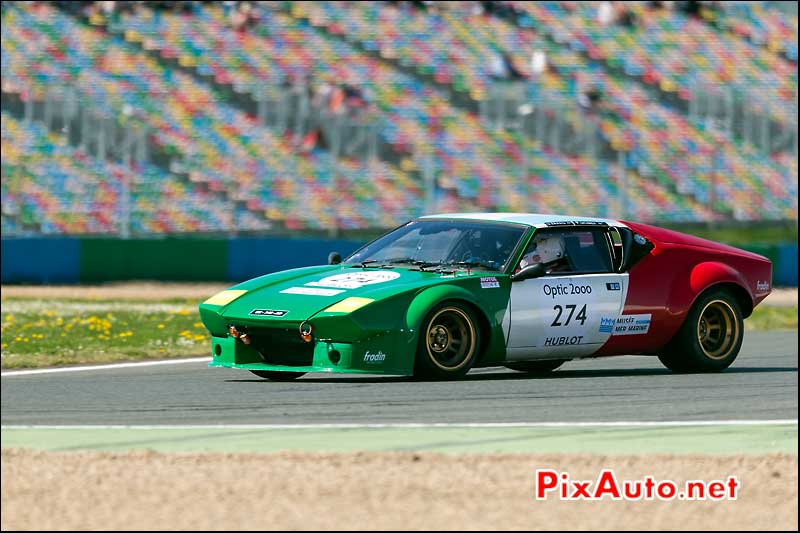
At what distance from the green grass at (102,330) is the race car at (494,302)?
2.74 m

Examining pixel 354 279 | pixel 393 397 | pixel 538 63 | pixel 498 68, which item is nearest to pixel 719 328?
pixel 354 279

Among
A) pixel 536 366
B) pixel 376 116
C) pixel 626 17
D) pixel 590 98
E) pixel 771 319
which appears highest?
pixel 626 17

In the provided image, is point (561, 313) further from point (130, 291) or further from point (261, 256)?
point (261, 256)

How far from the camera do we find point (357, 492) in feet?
19.8

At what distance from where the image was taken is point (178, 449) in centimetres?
716

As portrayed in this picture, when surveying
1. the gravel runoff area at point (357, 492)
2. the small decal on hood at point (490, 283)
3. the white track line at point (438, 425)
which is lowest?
the white track line at point (438, 425)

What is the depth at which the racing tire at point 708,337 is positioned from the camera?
35.5 ft

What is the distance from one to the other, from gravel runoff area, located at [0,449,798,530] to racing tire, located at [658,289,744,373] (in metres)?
3.76

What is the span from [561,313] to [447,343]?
94 centimetres

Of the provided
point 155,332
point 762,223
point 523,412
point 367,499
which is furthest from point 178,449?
point 762,223

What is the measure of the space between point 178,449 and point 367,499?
1.55 metres

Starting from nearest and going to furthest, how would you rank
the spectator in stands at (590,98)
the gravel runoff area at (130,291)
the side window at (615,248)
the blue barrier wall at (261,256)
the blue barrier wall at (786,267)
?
1. the side window at (615,248)
2. the gravel runoff area at (130,291)
3. the blue barrier wall at (261,256)
4. the blue barrier wall at (786,267)
5. the spectator in stands at (590,98)

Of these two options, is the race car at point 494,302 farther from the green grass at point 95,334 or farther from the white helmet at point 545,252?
the green grass at point 95,334

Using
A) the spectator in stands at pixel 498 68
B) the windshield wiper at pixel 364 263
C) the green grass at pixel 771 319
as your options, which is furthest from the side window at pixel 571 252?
the spectator in stands at pixel 498 68
